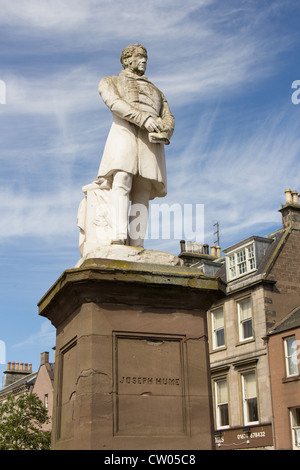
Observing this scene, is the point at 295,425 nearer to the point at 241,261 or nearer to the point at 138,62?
the point at 241,261

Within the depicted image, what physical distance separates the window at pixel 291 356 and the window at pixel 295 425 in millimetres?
1703

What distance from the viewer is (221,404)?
32.7 m

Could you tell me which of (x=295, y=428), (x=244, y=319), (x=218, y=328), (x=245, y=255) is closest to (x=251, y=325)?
(x=244, y=319)

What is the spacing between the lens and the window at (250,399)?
100 ft

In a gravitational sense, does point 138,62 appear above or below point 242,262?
below

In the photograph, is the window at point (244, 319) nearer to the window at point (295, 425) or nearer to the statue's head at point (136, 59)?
the window at point (295, 425)

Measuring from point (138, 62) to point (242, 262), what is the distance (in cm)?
2701

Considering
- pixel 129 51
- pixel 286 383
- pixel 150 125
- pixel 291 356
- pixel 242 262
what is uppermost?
pixel 242 262

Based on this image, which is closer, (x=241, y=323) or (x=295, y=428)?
(x=295, y=428)

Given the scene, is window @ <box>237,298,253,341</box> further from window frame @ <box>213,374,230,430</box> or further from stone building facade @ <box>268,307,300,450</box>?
window frame @ <box>213,374,230,430</box>

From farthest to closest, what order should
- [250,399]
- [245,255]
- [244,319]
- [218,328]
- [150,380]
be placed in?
[245,255], [218,328], [244,319], [250,399], [150,380]

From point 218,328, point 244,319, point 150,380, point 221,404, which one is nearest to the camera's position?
point 150,380
